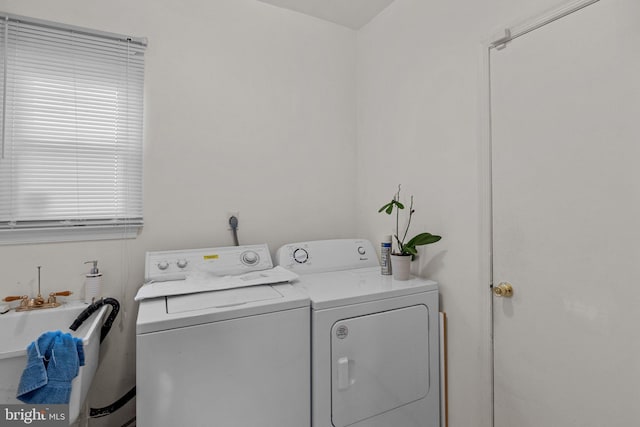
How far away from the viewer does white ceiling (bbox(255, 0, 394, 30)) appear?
2.07 m

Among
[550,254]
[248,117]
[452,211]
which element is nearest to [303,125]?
[248,117]

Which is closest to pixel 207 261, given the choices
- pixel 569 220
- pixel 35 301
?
pixel 35 301

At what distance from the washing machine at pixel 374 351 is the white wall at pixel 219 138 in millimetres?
644

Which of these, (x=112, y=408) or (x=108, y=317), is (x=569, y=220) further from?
(x=112, y=408)

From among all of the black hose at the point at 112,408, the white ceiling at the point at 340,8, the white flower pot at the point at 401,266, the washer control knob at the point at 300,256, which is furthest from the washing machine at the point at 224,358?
the white ceiling at the point at 340,8

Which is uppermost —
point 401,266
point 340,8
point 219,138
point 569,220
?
point 340,8

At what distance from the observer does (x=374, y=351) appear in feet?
4.83

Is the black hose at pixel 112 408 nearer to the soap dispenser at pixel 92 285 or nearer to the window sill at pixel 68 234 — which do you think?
the soap dispenser at pixel 92 285

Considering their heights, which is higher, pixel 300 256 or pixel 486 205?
pixel 486 205

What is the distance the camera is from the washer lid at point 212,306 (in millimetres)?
1147

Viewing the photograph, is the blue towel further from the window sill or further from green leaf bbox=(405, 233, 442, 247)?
green leaf bbox=(405, 233, 442, 247)

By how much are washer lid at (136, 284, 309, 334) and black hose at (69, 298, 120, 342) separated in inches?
13.9

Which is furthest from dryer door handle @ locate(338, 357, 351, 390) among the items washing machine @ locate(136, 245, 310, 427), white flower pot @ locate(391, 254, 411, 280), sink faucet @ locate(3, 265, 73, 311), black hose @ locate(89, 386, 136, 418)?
sink faucet @ locate(3, 265, 73, 311)

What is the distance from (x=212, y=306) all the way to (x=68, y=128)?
1.18 m
